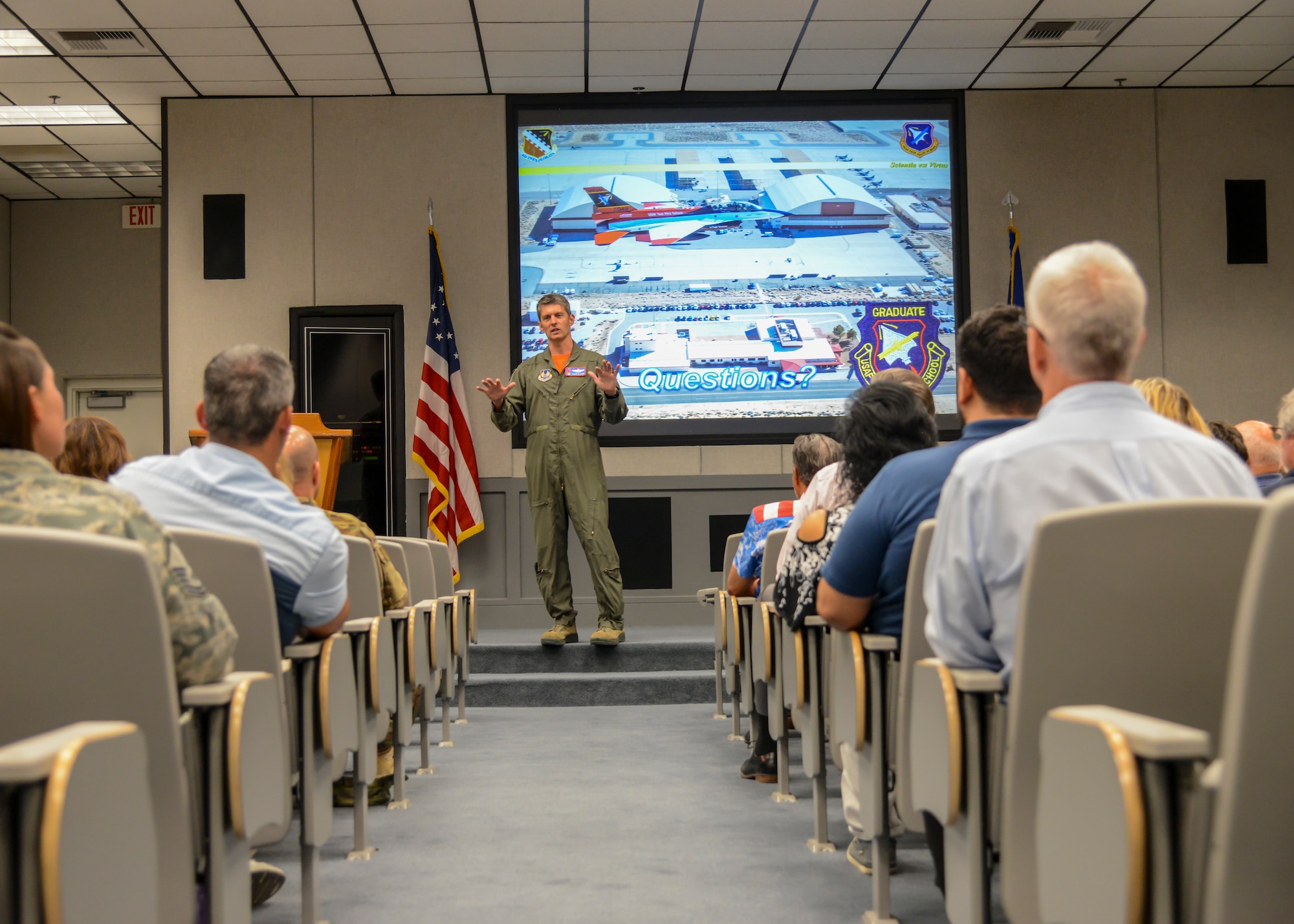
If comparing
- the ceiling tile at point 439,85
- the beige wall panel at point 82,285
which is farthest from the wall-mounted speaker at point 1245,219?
the beige wall panel at point 82,285

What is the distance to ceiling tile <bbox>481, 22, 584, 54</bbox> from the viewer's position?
583cm

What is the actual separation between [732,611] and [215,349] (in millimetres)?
4337

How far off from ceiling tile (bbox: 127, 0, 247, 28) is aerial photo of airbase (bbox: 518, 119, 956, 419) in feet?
6.01

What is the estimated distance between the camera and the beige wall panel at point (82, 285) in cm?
908

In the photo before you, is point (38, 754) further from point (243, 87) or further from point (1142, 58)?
point (1142, 58)

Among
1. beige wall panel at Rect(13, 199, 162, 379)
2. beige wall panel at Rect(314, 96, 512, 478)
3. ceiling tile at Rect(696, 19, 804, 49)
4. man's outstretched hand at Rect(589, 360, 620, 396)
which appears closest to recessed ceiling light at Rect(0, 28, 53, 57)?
beige wall panel at Rect(314, 96, 512, 478)

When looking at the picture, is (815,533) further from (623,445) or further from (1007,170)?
(1007,170)

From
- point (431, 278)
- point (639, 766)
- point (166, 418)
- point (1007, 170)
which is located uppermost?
point (1007, 170)

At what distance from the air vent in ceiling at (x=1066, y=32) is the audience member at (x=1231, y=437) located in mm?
3511

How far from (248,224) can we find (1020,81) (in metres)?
4.86

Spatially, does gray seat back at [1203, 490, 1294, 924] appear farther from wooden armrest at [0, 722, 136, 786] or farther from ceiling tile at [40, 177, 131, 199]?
ceiling tile at [40, 177, 131, 199]

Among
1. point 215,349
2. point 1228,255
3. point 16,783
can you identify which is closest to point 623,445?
point 215,349

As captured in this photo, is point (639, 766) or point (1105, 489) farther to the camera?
point (639, 766)

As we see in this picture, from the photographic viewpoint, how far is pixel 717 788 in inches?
131
